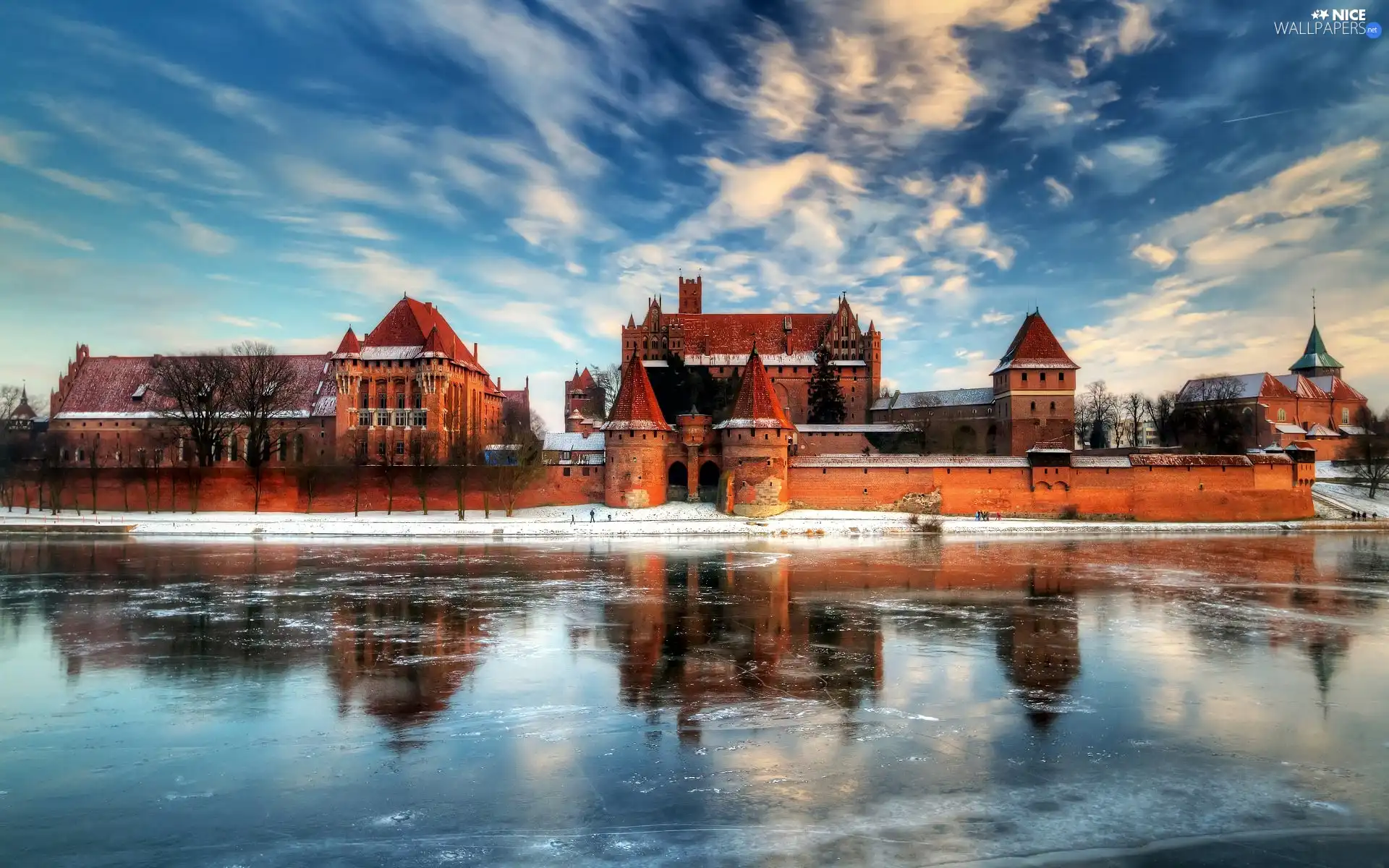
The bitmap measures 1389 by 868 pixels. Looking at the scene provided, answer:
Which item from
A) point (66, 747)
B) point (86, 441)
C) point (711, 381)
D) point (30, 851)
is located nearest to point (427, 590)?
point (66, 747)

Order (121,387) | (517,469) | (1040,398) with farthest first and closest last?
(121,387) → (1040,398) → (517,469)

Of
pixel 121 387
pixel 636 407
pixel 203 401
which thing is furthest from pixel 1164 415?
pixel 121 387

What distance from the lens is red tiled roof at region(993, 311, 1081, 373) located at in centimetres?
4050

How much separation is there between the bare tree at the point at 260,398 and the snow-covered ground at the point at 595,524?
180 inches

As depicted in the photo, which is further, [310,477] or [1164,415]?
[1164,415]

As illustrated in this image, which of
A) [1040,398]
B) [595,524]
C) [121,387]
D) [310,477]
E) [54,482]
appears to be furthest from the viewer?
[121,387]

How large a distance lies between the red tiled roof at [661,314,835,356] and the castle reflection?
1338 inches

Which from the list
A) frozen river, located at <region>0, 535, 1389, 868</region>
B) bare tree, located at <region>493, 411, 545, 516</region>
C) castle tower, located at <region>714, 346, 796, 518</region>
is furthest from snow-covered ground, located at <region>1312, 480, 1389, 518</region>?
bare tree, located at <region>493, 411, 545, 516</region>

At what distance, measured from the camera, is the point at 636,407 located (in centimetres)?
3459

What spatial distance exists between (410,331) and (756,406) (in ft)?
75.0

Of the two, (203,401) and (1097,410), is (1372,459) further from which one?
(203,401)

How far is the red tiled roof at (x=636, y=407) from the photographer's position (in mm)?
34219

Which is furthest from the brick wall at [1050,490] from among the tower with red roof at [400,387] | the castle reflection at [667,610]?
the tower with red roof at [400,387]

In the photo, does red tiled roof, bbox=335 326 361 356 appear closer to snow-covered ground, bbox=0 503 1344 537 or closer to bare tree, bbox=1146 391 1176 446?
snow-covered ground, bbox=0 503 1344 537
